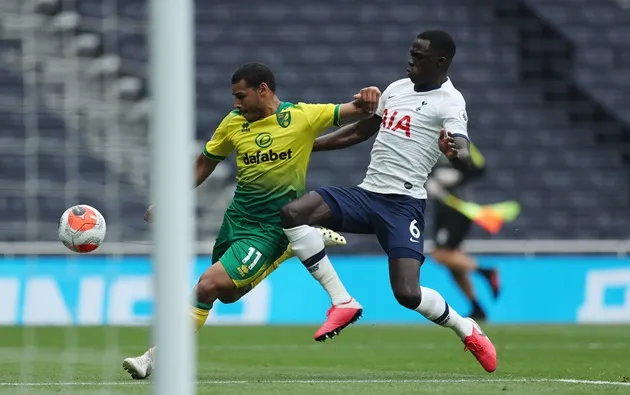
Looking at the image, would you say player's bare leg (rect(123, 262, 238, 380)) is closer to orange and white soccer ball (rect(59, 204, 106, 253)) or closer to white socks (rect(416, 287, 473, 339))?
orange and white soccer ball (rect(59, 204, 106, 253))

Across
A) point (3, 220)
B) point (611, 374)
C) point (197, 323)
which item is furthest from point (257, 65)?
point (3, 220)

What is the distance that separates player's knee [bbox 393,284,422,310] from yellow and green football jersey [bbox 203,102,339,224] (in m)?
0.91

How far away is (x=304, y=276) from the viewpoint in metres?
15.5

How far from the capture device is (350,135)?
837cm

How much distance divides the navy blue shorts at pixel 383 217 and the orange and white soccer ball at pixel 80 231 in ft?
4.48

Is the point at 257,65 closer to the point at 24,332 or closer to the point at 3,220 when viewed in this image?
the point at 24,332

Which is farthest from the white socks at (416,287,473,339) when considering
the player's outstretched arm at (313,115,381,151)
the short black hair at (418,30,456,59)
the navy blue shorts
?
the short black hair at (418,30,456,59)

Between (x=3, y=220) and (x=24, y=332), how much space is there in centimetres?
428

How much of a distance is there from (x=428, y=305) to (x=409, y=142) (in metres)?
1.00

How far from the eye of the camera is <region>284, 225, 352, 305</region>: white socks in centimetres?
784

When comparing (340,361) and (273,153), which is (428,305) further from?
(340,361)

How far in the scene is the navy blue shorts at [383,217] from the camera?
25.8 feet

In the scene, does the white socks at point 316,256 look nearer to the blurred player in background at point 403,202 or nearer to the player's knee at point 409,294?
the blurred player in background at point 403,202

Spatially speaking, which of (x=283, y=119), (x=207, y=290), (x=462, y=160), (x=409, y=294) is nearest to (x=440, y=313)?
(x=409, y=294)
